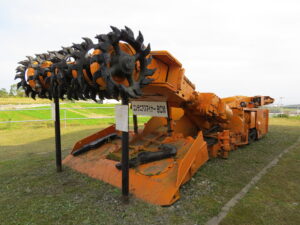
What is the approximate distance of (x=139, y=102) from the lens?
16.4ft

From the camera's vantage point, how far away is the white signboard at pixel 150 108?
4.62m

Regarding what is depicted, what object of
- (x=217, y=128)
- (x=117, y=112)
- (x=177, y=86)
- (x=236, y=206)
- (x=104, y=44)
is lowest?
(x=236, y=206)

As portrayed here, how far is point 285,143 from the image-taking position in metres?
8.32

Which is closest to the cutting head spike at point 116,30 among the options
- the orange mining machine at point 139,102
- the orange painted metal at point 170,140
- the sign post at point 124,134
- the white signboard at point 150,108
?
the orange mining machine at point 139,102

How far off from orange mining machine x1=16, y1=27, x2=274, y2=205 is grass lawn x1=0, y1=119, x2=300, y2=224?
275 millimetres

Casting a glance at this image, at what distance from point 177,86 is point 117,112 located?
133 centimetres

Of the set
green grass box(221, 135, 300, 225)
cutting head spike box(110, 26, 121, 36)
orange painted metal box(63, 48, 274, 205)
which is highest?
cutting head spike box(110, 26, 121, 36)

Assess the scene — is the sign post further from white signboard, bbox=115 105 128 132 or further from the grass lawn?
the grass lawn

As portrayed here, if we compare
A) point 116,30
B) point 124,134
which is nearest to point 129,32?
point 116,30

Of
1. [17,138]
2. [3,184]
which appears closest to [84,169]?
[3,184]

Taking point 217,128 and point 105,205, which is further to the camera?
point 217,128

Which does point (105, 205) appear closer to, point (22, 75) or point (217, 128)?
point (22, 75)

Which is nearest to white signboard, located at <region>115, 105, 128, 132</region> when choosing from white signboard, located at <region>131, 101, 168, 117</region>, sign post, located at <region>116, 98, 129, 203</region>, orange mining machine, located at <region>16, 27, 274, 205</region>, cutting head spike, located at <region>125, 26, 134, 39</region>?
sign post, located at <region>116, 98, 129, 203</region>

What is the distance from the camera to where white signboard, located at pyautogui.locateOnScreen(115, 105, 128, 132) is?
3.33 metres
